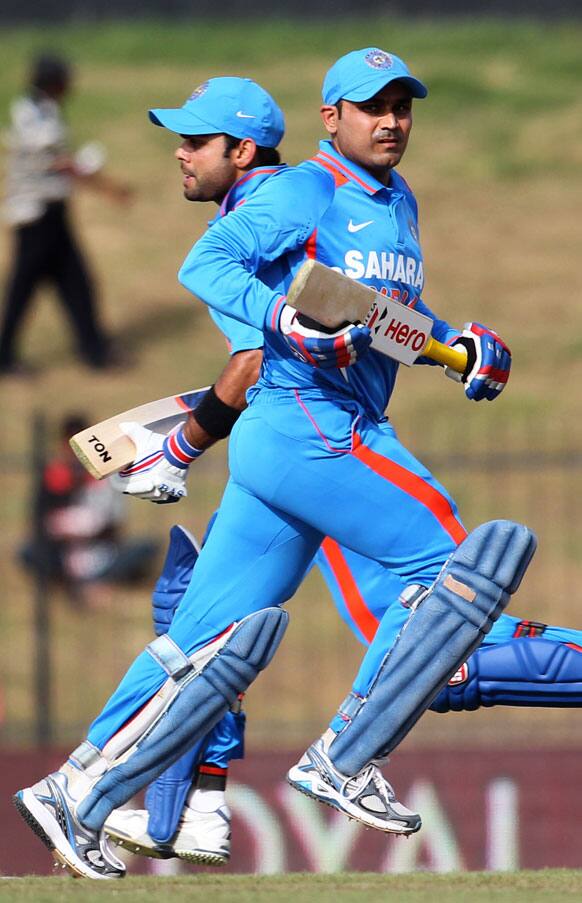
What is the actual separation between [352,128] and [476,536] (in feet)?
3.54

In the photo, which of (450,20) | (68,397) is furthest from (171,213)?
(450,20)

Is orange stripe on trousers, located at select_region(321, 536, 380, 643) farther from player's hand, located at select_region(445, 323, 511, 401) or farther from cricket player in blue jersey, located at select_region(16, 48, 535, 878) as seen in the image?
player's hand, located at select_region(445, 323, 511, 401)

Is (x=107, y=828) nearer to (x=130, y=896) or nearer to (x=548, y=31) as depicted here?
(x=130, y=896)

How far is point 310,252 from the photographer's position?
4.74 meters

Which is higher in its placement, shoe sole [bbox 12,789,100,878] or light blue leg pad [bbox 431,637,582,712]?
light blue leg pad [bbox 431,637,582,712]

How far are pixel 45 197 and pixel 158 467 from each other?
8.21 m

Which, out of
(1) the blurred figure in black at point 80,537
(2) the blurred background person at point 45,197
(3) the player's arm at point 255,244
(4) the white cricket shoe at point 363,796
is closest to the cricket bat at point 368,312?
(3) the player's arm at point 255,244

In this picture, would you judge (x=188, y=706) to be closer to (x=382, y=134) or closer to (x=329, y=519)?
(x=329, y=519)

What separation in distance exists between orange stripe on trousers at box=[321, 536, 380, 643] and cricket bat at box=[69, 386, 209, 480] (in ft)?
1.95

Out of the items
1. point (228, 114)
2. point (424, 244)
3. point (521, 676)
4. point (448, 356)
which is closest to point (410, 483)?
point (448, 356)

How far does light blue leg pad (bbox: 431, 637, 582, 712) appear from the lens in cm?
493

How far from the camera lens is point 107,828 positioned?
5.20 meters

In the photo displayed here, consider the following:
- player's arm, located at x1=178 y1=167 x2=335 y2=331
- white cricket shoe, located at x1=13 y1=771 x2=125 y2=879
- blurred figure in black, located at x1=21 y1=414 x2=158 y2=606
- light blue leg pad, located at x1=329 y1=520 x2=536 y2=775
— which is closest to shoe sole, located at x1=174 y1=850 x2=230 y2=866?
white cricket shoe, located at x1=13 y1=771 x2=125 y2=879

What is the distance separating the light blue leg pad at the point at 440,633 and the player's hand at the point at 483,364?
37cm
